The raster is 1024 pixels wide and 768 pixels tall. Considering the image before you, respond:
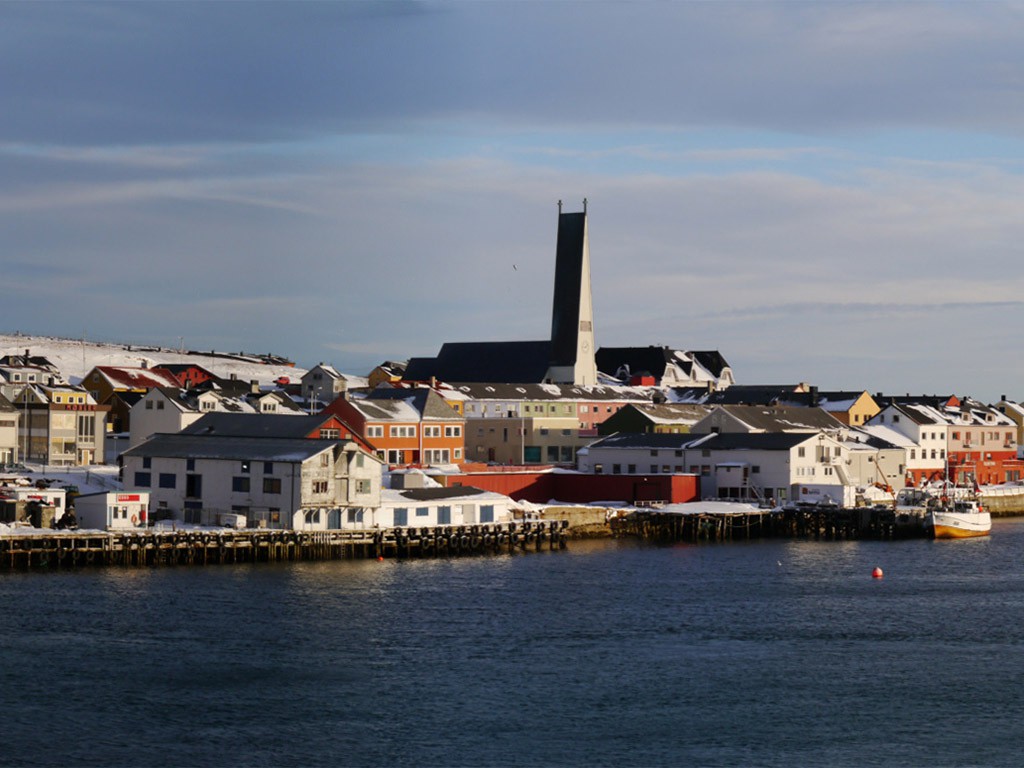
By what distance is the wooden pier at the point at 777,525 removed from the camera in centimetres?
8306

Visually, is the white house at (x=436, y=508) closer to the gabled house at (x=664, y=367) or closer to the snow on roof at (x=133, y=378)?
the snow on roof at (x=133, y=378)

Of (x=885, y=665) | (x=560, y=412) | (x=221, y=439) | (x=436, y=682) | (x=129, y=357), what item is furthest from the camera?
(x=129, y=357)

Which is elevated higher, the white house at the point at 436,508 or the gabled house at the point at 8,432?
the gabled house at the point at 8,432

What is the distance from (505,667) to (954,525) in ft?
155

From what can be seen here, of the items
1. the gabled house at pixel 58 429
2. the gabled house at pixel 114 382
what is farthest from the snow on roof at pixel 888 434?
the gabled house at pixel 58 429

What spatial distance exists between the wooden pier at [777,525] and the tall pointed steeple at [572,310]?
163 ft

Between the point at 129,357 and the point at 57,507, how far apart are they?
122962 millimetres

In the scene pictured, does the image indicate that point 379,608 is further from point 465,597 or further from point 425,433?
point 425,433

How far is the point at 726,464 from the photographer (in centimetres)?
8931

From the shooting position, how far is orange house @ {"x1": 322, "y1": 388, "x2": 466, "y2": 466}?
91.8 meters

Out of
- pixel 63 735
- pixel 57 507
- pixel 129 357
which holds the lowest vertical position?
pixel 63 735

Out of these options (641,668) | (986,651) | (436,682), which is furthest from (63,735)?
(986,651)

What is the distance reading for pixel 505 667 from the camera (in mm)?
44562

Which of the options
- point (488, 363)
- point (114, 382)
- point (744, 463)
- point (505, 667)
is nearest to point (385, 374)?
point (488, 363)
